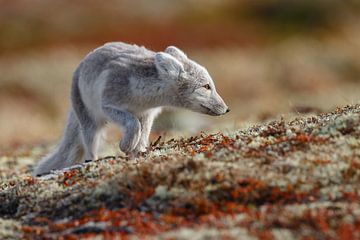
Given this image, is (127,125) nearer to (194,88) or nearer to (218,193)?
(194,88)

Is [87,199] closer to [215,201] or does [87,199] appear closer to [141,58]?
[215,201]

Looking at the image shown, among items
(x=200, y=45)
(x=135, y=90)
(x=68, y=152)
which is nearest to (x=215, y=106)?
(x=135, y=90)

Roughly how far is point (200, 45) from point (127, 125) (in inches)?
1233

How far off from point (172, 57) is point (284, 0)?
40.6 meters

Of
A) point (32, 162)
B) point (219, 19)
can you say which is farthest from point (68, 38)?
point (32, 162)

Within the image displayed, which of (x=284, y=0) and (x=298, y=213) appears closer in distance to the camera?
(x=298, y=213)

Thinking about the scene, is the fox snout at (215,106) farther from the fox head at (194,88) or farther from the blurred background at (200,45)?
the blurred background at (200,45)

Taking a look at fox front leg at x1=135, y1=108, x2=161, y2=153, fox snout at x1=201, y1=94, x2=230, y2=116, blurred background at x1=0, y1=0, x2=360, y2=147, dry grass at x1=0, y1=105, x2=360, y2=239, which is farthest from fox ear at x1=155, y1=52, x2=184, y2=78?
blurred background at x1=0, y1=0, x2=360, y2=147

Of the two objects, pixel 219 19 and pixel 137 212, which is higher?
pixel 219 19

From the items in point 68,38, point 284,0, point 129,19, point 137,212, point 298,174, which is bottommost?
point 137,212

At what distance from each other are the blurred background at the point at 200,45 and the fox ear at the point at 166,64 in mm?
8025

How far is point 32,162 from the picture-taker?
15891 mm

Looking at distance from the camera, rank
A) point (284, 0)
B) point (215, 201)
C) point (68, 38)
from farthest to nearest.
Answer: point (284, 0) < point (68, 38) < point (215, 201)

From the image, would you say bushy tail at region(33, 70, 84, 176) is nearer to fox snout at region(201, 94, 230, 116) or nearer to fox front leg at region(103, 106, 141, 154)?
fox front leg at region(103, 106, 141, 154)
